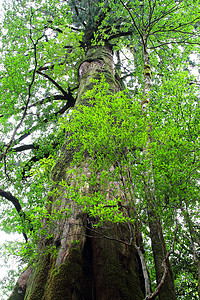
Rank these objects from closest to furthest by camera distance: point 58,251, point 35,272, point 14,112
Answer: point 58,251 < point 35,272 < point 14,112

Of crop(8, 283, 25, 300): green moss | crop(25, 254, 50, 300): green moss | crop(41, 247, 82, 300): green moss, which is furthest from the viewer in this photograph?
crop(8, 283, 25, 300): green moss

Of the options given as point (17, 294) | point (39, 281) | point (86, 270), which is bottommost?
point (17, 294)

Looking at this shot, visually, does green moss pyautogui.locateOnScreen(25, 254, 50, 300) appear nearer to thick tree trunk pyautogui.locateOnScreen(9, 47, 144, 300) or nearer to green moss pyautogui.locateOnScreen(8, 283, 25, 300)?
thick tree trunk pyautogui.locateOnScreen(9, 47, 144, 300)

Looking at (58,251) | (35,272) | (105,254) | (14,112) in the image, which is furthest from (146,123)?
(14,112)

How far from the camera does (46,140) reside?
789 cm

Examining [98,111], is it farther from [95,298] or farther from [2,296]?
[2,296]

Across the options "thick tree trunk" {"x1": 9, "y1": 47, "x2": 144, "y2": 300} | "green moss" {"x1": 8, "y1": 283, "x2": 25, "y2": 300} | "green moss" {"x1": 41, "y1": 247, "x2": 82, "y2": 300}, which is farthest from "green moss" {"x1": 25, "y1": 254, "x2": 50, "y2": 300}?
"green moss" {"x1": 8, "y1": 283, "x2": 25, "y2": 300}

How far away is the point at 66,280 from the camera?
2217 mm

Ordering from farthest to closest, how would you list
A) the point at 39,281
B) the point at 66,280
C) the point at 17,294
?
the point at 17,294 < the point at 39,281 < the point at 66,280

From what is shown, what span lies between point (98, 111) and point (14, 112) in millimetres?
5154

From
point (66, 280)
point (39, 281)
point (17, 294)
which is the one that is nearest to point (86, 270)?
point (66, 280)

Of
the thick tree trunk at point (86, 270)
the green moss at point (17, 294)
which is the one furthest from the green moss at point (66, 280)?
the green moss at point (17, 294)

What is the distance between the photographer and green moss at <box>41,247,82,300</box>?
6.94ft

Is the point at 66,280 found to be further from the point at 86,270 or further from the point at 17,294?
the point at 17,294
